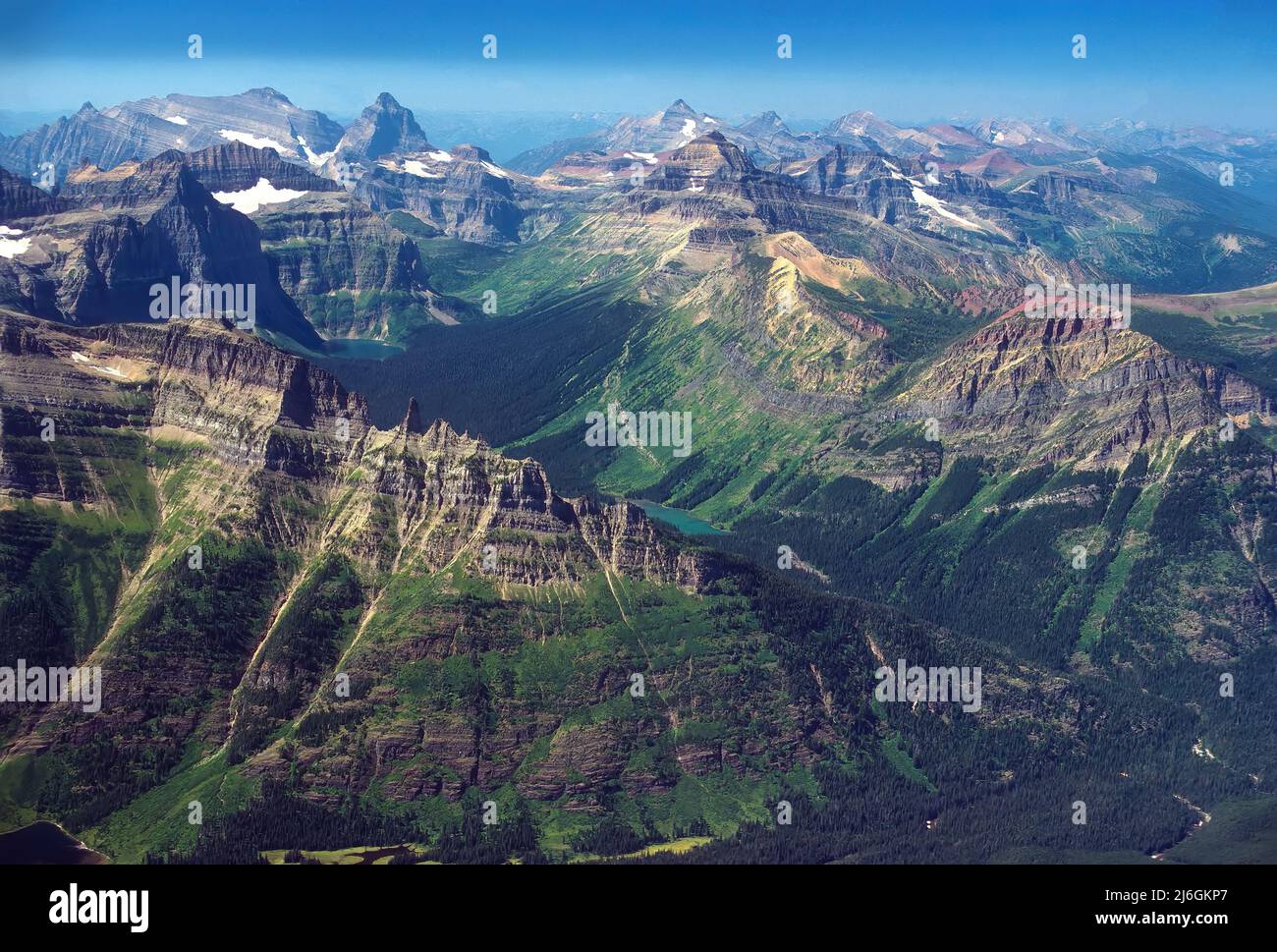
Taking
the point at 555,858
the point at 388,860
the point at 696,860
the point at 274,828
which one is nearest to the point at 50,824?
the point at 274,828

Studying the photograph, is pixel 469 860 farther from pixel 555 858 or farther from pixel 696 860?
pixel 696 860
